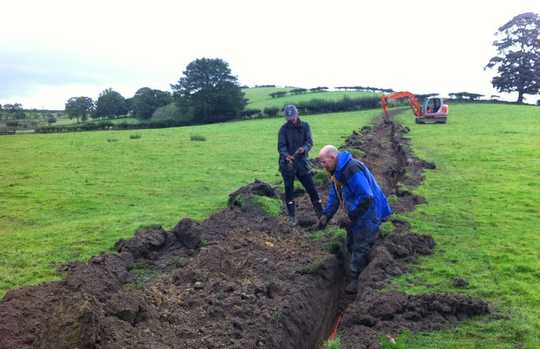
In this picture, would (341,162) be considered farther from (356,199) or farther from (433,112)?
(433,112)

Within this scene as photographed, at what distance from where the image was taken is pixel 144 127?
58.0 m

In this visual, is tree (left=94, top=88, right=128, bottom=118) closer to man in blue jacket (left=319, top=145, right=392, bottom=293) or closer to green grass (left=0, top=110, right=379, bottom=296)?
green grass (left=0, top=110, right=379, bottom=296)

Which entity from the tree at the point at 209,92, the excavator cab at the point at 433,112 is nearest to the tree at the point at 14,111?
the tree at the point at 209,92

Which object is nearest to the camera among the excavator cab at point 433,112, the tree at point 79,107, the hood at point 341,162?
the hood at point 341,162

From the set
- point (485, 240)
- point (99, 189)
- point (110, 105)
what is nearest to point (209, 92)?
point (110, 105)

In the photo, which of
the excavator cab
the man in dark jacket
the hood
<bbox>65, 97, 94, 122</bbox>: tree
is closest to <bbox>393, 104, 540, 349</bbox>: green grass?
the hood

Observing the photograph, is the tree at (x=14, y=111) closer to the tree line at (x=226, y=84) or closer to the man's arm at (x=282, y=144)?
the tree line at (x=226, y=84)

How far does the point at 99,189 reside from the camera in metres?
17.2

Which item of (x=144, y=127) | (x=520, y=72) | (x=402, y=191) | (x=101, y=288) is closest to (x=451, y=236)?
(x=402, y=191)

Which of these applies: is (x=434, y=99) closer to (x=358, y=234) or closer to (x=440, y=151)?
(x=440, y=151)

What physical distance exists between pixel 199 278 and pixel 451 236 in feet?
18.2

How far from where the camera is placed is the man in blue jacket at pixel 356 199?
7555 millimetres

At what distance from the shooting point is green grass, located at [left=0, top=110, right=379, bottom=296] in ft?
32.8

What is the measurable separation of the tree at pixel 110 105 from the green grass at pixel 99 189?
49004 millimetres
